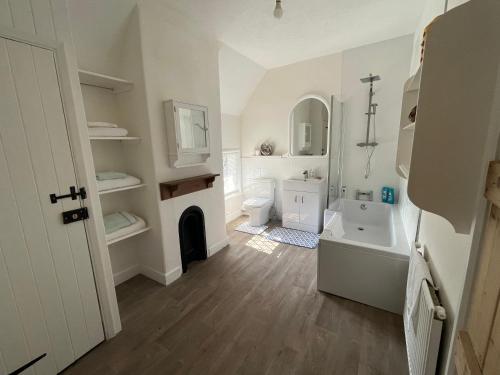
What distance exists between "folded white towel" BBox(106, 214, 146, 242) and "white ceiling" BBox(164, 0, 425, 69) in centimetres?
208

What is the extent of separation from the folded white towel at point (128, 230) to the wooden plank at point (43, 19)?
4.92 ft

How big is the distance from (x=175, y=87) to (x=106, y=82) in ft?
2.00

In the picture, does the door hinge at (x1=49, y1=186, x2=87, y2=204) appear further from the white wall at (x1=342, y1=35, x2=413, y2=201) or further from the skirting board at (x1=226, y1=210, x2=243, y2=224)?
the white wall at (x1=342, y1=35, x2=413, y2=201)

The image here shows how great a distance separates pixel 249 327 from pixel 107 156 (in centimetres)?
210

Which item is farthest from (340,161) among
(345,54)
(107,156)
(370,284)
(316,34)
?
(107,156)

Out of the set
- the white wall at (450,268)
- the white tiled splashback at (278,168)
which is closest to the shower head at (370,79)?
the white tiled splashback at (278,168)

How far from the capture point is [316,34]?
2590 millimetres

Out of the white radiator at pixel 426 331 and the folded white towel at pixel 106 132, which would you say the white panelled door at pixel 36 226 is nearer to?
the folded white towel at pixel 106 132

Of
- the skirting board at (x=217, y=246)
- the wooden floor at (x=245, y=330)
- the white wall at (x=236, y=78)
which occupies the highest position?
the white wall at (x=236, y=78)

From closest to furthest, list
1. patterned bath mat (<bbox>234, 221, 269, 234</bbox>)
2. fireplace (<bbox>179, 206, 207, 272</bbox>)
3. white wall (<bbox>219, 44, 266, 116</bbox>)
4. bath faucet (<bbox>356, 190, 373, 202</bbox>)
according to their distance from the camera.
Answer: fireplace (<bbox>179, 206, 207, 272</bbox>)
white wall (<bbox>219, 44, 266, 116</bbox>)
bath faucet (<bbox>356, 190, 373, 202</bbox>)
patterned bath mat (<bbox>234, 221, 269, 234</bbox>)

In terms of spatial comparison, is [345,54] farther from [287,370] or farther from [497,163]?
[287,370]

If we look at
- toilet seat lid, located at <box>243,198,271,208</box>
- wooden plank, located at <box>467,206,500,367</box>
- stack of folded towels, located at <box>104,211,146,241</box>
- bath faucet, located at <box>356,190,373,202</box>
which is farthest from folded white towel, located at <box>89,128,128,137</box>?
bath faucet, located at <box>356,190,373,202</box>

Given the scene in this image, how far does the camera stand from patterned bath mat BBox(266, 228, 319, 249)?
3.19 metres

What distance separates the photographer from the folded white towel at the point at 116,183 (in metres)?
1.88
